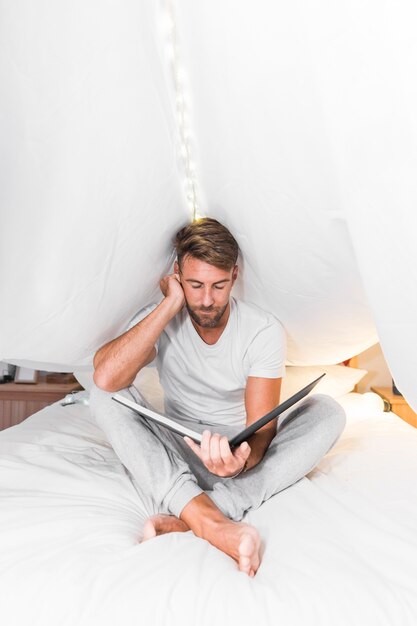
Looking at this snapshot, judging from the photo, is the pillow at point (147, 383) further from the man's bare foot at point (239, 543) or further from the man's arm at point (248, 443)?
the man's bare foot at point (239, 543)

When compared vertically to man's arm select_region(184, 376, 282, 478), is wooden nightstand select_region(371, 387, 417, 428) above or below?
below

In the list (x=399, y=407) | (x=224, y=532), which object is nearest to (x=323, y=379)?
(x=399, y=407)

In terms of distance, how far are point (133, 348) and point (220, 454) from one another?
40cm

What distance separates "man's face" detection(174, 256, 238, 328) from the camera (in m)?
1.40

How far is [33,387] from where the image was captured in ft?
7.95

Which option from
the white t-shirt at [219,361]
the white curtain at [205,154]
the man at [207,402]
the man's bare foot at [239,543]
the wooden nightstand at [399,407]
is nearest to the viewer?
the white curtain at [205,154]

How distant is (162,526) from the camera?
1.08m

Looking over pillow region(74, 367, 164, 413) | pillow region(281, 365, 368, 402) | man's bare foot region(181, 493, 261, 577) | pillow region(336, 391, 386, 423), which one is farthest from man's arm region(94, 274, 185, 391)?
pillow region(336, 391, 386, 423)

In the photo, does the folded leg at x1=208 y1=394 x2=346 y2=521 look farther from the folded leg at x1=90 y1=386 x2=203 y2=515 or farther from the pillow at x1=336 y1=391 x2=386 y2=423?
the pillow at x1=336 y1=391 x2=386 y2=423

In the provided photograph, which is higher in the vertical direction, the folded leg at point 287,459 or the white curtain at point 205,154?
the white curtain at point 205,154

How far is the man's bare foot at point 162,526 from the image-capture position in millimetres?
1035

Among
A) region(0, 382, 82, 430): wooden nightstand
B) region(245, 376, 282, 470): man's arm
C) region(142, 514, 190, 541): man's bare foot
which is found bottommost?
Result: region(0, 382, 82, 430): wooden nightstand

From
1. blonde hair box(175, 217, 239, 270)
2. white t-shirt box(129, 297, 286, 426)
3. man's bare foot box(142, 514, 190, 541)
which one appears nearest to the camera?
man's bare foot box(142, 514, 190, 541)

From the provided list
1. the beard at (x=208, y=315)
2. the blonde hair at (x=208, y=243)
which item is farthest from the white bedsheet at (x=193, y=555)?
the blonde hair at (x=208, y=243)
